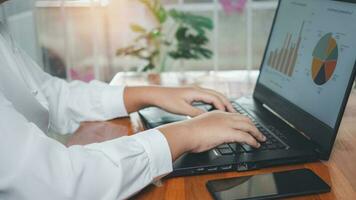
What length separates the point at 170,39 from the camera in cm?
215

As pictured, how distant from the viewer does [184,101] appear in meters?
1.03

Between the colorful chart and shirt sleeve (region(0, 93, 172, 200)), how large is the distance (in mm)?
352

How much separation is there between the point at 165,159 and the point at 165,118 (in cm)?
32

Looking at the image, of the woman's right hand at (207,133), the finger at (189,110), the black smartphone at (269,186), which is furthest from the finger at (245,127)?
the finger at (189,110)

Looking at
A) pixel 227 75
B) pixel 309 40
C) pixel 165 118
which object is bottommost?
pixel 227 75

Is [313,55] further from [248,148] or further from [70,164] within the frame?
[70,164]

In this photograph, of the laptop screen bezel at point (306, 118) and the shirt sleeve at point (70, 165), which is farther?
the laptop screen bezel at point (306, 118)

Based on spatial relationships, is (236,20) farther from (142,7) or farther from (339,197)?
(339,197)

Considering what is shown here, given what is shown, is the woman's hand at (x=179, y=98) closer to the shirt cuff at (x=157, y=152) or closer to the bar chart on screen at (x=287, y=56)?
the bar chart on screen at (x=287, y=56)

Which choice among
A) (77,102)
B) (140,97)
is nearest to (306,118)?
(140,97)

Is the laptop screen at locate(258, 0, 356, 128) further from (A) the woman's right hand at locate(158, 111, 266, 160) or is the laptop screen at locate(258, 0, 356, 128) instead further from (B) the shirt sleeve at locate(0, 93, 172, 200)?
(B) the shirt sleeve at locate(0, 93, 172, 200)

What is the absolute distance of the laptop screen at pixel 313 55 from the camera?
81cm

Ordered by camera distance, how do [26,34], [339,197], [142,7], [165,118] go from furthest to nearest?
[26,34] < [142,7] < [165,118] < [339,197]

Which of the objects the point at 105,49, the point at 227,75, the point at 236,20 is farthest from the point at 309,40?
the point at 105,49
